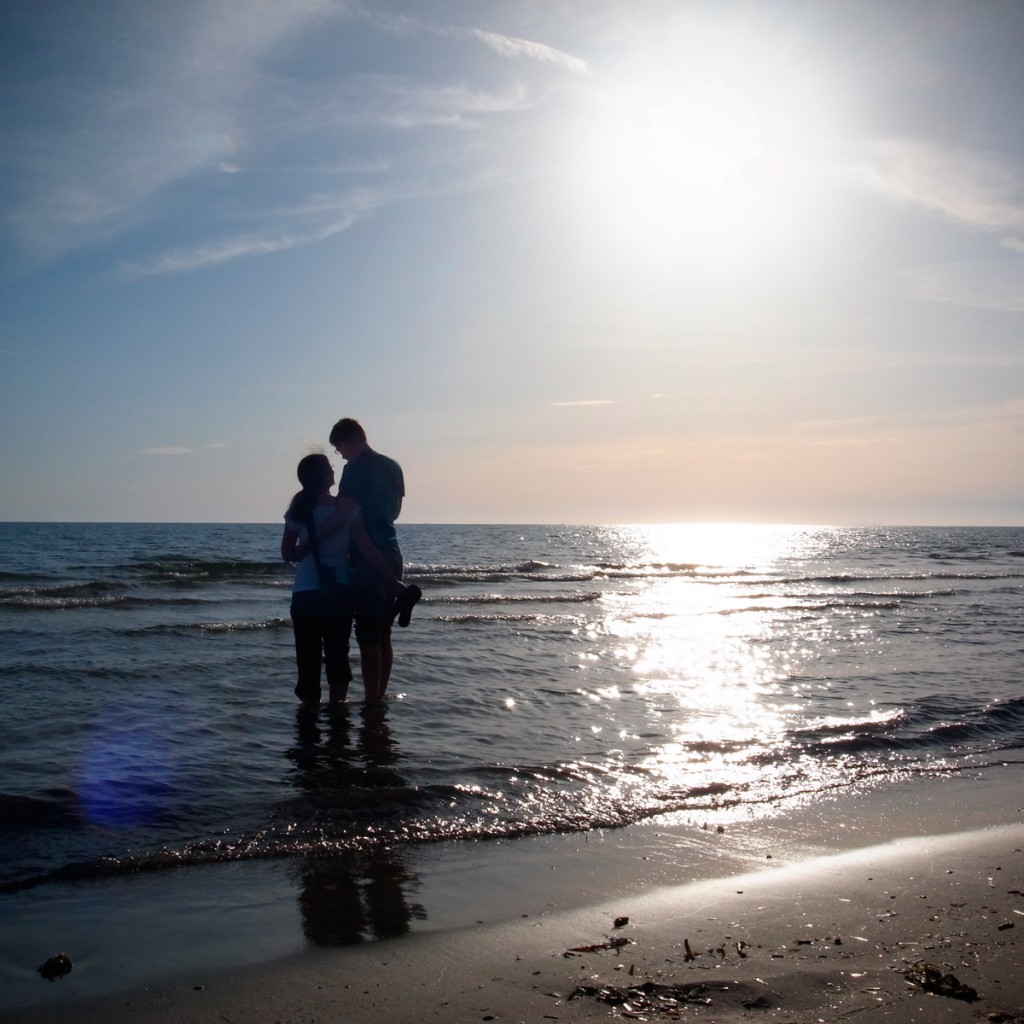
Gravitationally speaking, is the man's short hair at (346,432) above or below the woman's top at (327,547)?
above

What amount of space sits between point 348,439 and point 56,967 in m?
4.25

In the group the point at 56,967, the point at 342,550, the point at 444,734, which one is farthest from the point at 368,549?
the point at 56,967

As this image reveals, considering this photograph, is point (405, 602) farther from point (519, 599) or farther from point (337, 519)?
point (519, 599)

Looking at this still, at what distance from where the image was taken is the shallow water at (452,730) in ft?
14.5

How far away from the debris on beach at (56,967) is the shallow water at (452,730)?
0.94 metres

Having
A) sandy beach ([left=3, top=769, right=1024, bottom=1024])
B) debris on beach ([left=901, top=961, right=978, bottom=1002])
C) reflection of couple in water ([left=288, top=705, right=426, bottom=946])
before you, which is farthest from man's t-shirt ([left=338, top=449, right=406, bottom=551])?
debris on beach ([left=901, top=961, right=978, bottom=1002])

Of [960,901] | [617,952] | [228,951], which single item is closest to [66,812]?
[228,951]

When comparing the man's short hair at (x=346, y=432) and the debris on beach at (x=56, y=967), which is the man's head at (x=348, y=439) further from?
the debris on beach at (x=56, y=967)

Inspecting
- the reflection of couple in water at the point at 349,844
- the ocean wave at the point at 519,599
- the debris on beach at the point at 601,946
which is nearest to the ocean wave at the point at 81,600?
the ocean wave at the point at 519,599

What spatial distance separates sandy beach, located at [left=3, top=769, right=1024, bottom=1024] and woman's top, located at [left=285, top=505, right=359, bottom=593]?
2.92 meters

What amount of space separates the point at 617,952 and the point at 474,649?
333 inches

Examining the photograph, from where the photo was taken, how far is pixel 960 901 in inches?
135

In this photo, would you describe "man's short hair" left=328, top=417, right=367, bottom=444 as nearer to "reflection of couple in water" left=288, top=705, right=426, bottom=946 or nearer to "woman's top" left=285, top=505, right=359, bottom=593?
"woman's top" left=285, top=505, right=359, bottom=593

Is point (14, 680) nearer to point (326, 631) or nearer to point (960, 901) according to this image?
point (326, 631)
